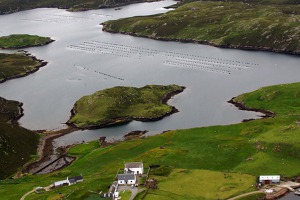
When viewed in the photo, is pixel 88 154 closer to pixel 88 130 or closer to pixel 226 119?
pixel 88 130

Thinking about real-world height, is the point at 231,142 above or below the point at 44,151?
above

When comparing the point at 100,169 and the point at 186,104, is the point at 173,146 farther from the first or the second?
the point at 186,104

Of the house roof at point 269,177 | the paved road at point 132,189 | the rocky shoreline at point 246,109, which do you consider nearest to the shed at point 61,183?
the paved road at point 132,189

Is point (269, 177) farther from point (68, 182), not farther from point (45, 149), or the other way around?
point (45, 149)

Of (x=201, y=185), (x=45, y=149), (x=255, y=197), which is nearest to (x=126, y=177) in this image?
(x=201, y=185)

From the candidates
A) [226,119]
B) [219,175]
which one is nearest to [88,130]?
[226,119]

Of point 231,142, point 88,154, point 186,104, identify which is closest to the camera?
point 231,142

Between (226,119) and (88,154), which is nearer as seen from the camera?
(88,154)

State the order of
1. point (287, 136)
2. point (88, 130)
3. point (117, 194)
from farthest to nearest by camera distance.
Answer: point (88, 130)
point (287, 136)
point (117, 194)
